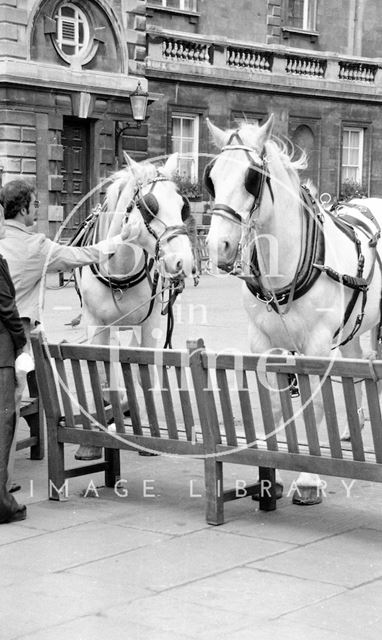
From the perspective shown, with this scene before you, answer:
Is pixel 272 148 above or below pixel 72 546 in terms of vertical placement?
above

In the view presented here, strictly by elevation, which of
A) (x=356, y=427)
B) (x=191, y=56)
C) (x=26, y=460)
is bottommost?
(x=26, y=460)

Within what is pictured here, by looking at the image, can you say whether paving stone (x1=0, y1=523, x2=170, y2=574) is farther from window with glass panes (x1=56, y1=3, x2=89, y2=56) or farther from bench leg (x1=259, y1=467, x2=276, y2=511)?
window with glass panes (x1=56, y1=3, x2=89, y2=56)

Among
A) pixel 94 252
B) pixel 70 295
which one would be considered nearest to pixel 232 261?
pixel 94 252

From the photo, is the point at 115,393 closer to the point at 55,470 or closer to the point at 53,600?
the point at 55,470

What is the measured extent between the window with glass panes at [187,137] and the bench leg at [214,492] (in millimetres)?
23646

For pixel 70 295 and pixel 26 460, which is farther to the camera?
pixel 70 295

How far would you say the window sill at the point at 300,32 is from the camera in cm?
3378

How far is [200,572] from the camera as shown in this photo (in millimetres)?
5398

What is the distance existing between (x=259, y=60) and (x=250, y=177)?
26414mm

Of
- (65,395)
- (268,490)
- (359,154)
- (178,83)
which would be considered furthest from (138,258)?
(359,154)

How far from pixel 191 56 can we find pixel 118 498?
24332 millimetres

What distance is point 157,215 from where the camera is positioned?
7.67 meters

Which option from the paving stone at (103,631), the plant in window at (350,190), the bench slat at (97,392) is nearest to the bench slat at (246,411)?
the bench slat at (97,392)

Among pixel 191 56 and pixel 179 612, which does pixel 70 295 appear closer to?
pixel 191 56
